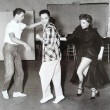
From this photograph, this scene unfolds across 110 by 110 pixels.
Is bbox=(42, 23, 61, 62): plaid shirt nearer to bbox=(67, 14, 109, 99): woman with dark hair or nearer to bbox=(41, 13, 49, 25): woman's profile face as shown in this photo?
bbox=(41, 13, 49, 25): woman's profile face

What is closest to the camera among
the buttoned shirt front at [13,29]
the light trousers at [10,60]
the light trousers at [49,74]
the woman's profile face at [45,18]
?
the woman's profile face at [45,18]

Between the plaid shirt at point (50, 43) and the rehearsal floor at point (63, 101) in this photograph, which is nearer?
the plaid shirt at point (50, 43)

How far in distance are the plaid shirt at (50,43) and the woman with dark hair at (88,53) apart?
0.42m

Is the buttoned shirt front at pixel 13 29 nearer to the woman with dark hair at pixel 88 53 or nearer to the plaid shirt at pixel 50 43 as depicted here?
the plaid shirt at pixel 50 43

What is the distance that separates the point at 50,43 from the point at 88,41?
2.32 feet

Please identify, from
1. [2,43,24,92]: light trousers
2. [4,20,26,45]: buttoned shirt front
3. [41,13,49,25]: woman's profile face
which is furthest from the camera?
[2,43,24,92]: light trousers

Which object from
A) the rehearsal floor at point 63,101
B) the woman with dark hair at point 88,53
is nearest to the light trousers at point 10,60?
the rehearsal floor at point 63,101

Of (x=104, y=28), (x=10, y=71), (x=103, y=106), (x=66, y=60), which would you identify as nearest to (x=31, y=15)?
→ (x=66, y=60)

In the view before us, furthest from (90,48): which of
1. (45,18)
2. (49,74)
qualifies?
(45,18)

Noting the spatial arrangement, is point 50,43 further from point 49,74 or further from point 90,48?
point 90,48

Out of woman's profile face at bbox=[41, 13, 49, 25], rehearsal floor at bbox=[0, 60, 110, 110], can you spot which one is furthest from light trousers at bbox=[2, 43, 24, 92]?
woman's profile face at bbox=[41, 13, 49, 25]

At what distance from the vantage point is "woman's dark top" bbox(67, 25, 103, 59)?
4.53 m

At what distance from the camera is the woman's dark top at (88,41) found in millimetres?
4531

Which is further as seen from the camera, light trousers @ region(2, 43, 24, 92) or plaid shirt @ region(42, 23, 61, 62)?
light trousers @ region(2, 43, 24, 92)
